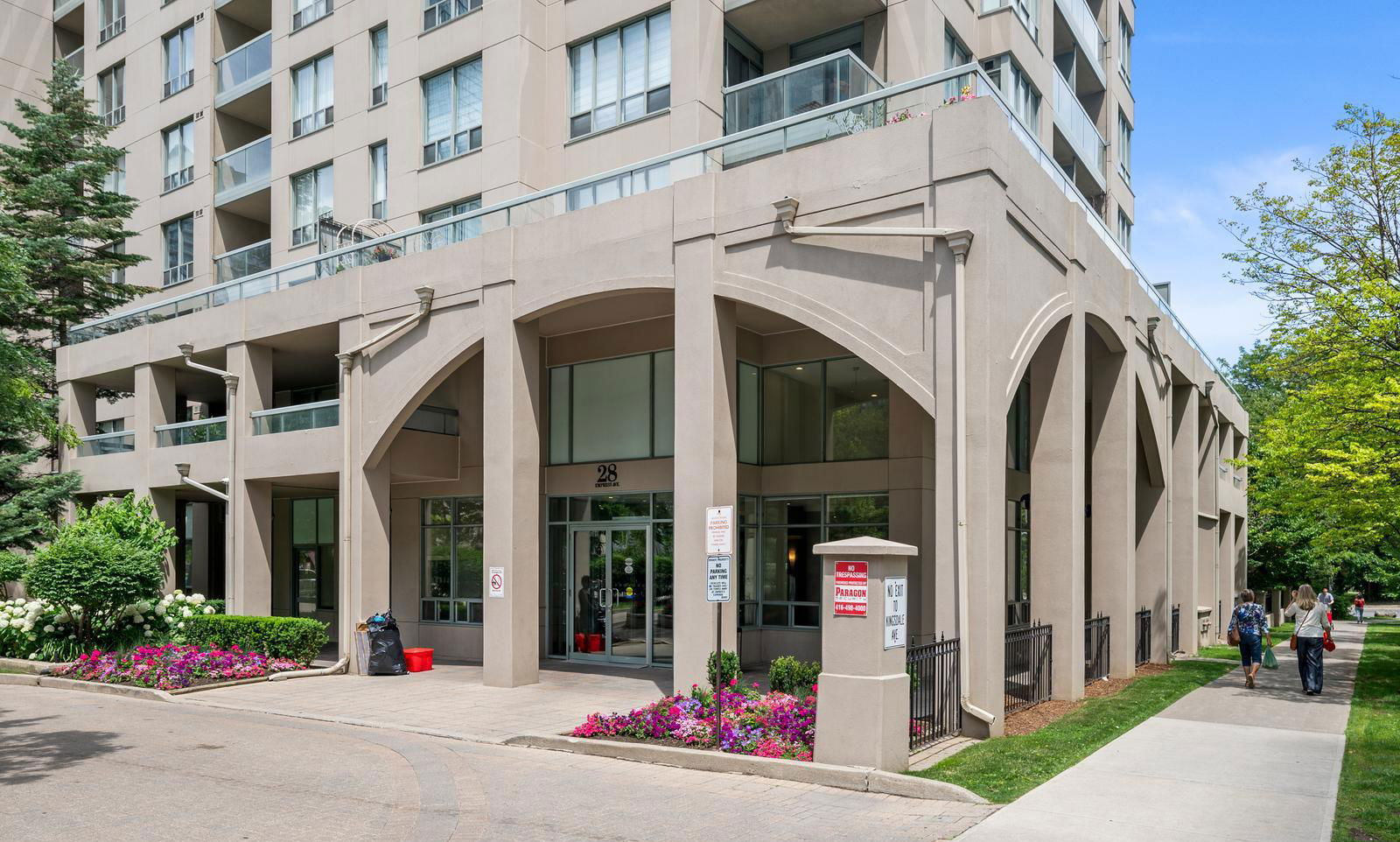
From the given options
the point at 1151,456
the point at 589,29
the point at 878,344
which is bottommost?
the point at 1151,456

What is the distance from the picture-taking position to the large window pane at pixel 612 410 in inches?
817

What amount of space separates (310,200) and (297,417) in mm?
7529

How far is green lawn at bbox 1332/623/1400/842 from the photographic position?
871 cm

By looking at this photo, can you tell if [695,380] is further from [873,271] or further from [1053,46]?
[1053,46]

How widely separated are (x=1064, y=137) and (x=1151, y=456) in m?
9.17

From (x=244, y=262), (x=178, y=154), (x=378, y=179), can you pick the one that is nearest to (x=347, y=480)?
(x=378, y=179)

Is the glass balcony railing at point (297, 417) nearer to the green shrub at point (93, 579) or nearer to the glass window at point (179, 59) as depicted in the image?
the green shrub at point (93, 579)

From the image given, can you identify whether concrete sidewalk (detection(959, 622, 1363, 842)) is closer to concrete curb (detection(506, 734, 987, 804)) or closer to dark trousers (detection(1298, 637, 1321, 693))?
concrete curb (detection(506, 734, 987, 804))

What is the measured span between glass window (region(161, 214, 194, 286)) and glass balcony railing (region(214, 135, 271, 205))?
1.91 meters

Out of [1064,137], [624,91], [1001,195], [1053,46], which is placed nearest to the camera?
[1001,195]

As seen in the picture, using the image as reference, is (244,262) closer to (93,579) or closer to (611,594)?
(93,579)

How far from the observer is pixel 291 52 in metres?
28.0

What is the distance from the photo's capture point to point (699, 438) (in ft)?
51.0

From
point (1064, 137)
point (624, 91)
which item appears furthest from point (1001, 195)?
point (1064, 137)
